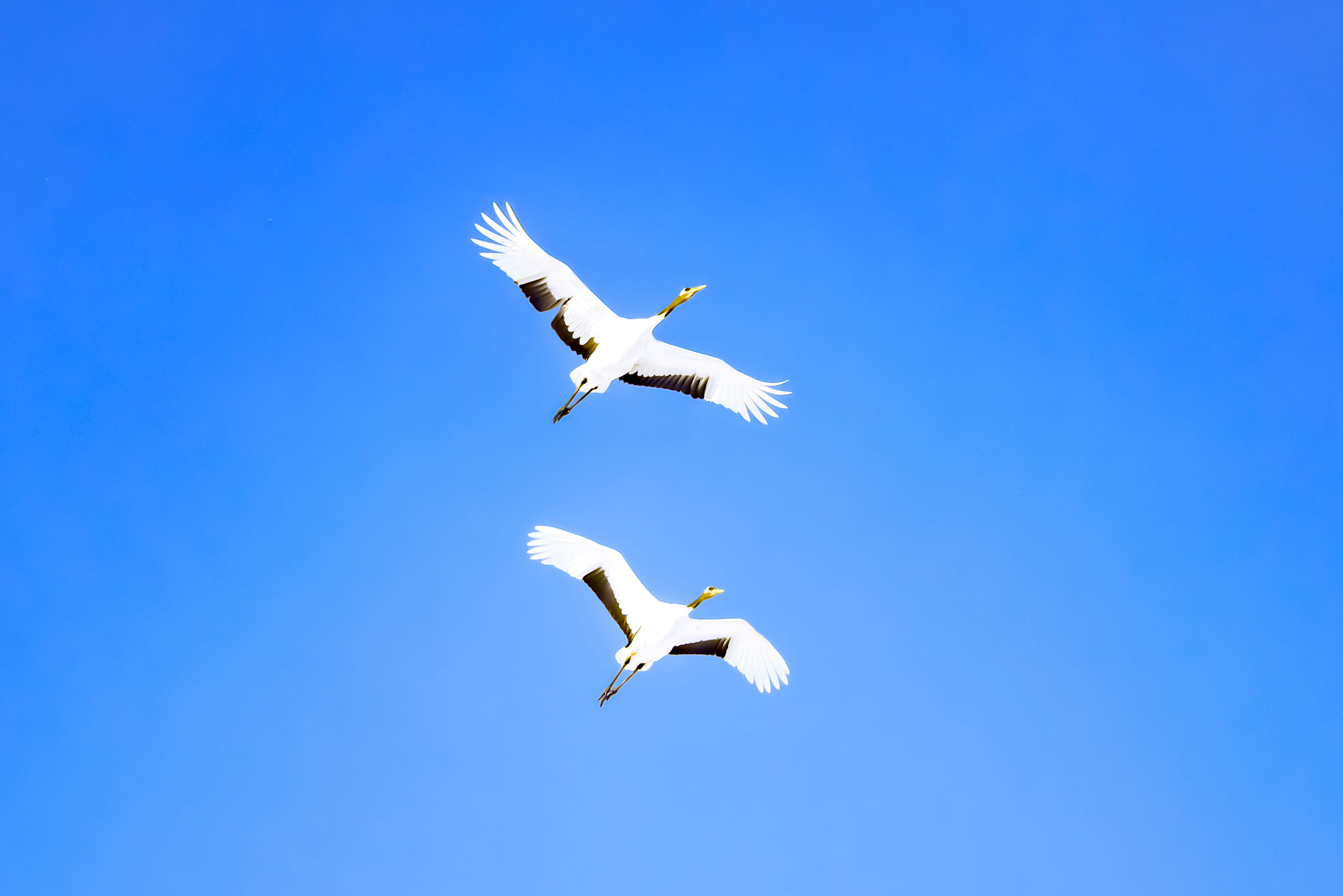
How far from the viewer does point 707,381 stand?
73.7 ft

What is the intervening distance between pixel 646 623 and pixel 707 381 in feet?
16.3

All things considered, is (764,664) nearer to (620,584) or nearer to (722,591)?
(722,591)

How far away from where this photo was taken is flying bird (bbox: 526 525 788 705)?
2095cm

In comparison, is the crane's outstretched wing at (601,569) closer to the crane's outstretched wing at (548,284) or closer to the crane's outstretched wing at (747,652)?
the crane's outstretched wing at (747,652)

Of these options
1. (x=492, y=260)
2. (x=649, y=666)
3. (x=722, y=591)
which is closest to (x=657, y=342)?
(x=492, y=260)

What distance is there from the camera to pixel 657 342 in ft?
70.7

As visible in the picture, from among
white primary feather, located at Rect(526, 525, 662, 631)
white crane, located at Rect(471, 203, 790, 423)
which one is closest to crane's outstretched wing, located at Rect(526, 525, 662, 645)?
white primary feather, located at Rect(526, 525, 662, 631)

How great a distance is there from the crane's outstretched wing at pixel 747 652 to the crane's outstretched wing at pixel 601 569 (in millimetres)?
1031

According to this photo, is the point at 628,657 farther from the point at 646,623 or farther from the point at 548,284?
the point at 548,284

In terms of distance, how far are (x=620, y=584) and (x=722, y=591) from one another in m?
1.95

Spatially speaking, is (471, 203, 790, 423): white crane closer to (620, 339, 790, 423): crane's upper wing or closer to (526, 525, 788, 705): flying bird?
(620, 339, 790, 423): crane's upper wing

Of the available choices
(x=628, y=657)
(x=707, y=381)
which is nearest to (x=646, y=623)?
(x=628, y=657)

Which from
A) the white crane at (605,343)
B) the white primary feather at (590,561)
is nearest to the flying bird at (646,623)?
the white primary feather at (590,561)

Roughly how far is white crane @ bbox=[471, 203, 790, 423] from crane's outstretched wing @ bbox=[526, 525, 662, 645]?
2.73 meters
